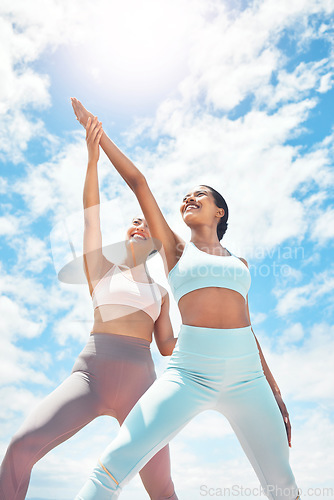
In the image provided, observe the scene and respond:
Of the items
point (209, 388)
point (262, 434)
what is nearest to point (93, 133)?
A: point (209, 388)

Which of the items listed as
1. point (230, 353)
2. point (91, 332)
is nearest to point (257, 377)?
point (230, 353)

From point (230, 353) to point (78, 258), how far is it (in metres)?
2.37

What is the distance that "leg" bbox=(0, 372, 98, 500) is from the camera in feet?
10.9

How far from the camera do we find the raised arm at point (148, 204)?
3.74 meters

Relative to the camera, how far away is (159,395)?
109 inches

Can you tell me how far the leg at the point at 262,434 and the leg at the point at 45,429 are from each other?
4.61 feet

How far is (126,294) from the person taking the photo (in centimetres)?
447

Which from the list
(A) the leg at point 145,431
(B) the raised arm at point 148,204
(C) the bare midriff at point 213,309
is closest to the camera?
(A) the leg at point 145,431

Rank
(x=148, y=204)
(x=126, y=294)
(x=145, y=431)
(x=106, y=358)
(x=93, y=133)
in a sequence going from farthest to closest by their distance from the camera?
(x=126, y=294)
(x=106, y=358)
(x=93, y=133)
(x=148, y=204)
(x=145, y=431)

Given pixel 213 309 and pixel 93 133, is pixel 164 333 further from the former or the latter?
pixel 93 133

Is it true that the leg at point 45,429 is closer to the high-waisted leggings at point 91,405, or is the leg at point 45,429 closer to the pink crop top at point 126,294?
the high-waisted leggings at point 91,405

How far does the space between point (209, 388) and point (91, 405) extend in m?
1.45

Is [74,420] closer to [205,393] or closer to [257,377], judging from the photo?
[205,393]

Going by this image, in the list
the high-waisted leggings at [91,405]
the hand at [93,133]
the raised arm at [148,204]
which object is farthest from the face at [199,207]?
the high-waisted leggings at [91,405]
